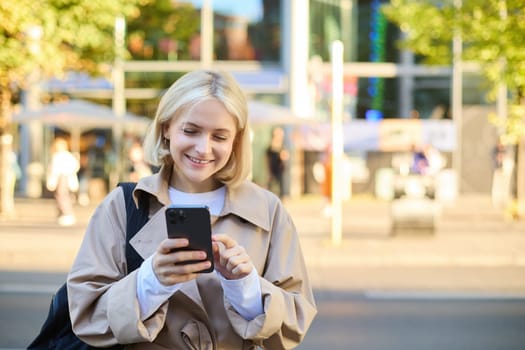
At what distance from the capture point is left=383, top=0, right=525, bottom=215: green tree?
18.2 metres

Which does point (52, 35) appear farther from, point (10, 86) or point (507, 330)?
point (507, 330)

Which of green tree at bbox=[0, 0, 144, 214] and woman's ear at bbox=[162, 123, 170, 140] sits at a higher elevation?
green tree at bbox=[0, 0, 144, 214]

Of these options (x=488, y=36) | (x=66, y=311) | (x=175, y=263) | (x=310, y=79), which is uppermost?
(x=488, y=36)

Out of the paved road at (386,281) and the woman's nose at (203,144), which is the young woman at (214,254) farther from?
the paved road at (386,281)

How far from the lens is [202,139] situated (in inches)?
103

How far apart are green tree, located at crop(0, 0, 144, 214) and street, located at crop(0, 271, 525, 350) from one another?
7.10m

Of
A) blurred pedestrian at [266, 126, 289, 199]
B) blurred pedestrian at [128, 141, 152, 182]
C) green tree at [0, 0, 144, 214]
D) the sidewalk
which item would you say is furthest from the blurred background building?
green tree at [0, 0, 144, 214]

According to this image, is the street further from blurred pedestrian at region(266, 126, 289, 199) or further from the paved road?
blurred pedestrian at region(266, 126, 289, 199)

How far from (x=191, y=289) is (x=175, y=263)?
20 cm

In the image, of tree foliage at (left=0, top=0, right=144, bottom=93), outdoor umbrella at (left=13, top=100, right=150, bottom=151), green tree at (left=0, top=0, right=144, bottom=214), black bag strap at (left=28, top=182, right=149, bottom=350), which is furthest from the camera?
outdoor umbrella at (left=13, top=100, right=150, bottom=151)

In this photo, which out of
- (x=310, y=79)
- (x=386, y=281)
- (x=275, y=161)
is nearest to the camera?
(x=386, y=281)

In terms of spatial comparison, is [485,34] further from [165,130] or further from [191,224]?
[191,224]

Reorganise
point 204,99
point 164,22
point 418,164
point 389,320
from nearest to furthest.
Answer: point 204,99
point 389,320
point 418,164
point 164,22

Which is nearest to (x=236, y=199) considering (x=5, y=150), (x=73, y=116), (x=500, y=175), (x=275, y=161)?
(x=5, y=150)
